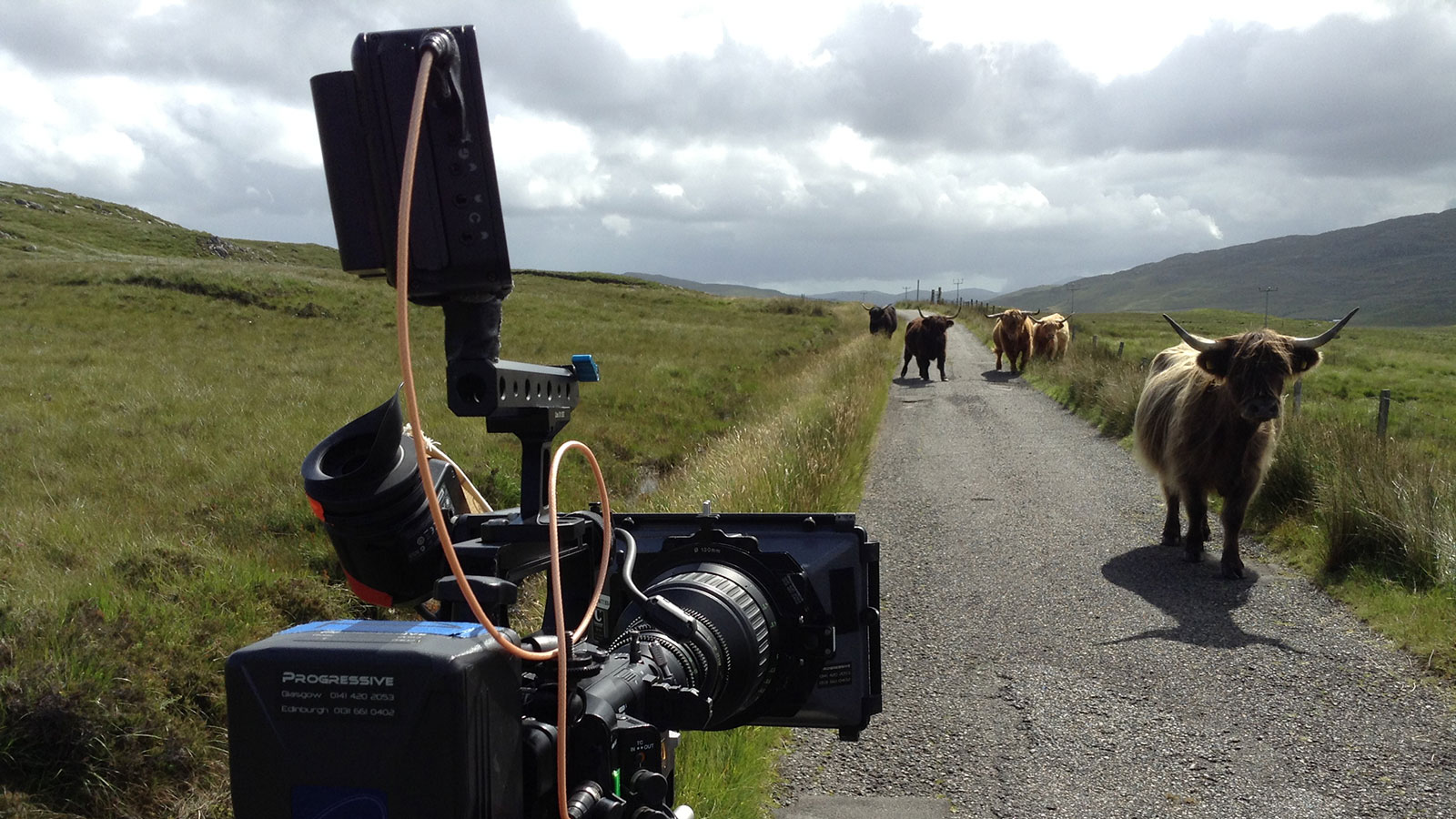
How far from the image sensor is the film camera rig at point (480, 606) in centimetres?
112

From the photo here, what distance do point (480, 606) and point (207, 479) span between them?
770cm

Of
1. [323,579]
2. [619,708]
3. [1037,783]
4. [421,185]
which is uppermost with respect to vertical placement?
[421,185]

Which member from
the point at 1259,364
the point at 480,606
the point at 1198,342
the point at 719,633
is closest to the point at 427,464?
the point at 480,606

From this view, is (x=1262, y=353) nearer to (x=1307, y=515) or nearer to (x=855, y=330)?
(x=1307, y=515)

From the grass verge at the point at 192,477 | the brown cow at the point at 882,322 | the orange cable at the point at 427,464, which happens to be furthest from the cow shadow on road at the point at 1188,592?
the brown cow at the point at 882,322

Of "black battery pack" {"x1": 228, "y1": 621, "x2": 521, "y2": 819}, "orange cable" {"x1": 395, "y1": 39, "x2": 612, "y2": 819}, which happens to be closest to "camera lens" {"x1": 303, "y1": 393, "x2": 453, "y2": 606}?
"orange cable" {"x1": 395, "y1": 39, "x2": 612, "y2": 819}

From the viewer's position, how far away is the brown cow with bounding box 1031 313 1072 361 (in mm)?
23625

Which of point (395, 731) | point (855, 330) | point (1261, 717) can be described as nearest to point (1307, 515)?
point (1261, 717)

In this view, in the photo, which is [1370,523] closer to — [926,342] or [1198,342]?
[1198,342]

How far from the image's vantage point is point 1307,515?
7555mm

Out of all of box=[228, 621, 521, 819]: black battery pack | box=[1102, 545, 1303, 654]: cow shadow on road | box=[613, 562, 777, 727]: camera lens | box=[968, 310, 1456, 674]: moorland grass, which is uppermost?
box=[228, 621, 521, 819]: black battery pack

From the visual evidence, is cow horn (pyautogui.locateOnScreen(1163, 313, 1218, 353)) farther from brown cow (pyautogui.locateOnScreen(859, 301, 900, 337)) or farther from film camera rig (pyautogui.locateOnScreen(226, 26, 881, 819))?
brown cow (pyautogui.locateOnScreen(859, 301, 900, 337))

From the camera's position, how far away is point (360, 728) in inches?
43.9

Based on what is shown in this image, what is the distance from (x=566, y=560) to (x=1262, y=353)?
591 centimetres
